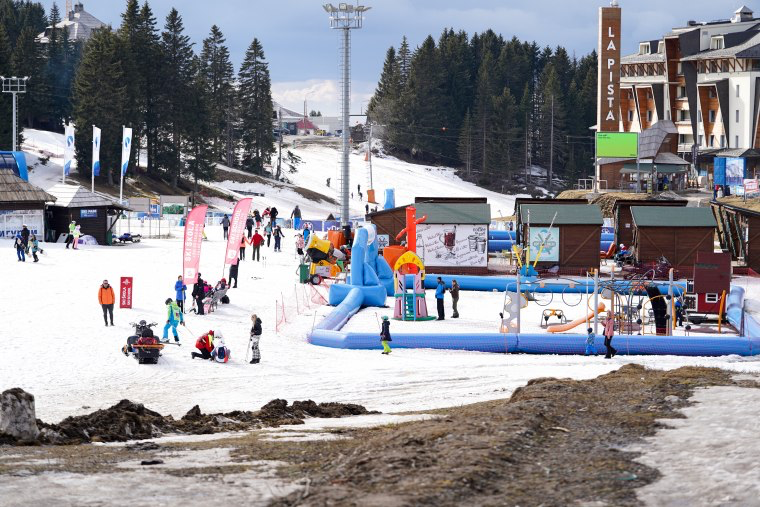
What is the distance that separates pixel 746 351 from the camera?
2603 cm

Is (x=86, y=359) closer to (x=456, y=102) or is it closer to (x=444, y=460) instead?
(x=444, y=460)

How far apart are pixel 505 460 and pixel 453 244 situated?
100 ft

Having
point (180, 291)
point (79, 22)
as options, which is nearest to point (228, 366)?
point (180, 291)

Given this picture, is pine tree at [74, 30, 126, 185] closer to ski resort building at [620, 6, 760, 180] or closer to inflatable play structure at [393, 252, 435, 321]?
ski resort building at [620, 6, 760, 180]

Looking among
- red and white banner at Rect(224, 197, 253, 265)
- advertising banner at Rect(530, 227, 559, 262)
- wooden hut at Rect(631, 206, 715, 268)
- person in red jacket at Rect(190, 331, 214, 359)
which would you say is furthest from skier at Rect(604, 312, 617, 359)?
wooden hut at Rect(631, 206, 715, 268)

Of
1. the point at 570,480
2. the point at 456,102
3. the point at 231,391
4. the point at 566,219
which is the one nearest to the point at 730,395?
the point at 570,480

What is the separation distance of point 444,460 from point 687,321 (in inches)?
793

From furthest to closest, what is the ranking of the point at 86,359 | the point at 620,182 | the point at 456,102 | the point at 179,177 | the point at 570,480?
the point at 456,102, the point at 179,177, the point at 620,182, the point at 86,359, the point at 570,480

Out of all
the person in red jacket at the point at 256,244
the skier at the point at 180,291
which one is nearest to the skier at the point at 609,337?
the skier at the point at 180,291

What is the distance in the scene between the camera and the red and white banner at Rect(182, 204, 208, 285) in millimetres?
30297

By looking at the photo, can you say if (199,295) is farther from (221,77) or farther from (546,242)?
(221,77)

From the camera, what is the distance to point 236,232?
111 ft

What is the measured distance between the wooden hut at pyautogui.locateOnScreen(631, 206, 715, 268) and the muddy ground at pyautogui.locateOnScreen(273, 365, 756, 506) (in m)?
27.8

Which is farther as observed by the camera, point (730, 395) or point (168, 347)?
point (168, 347)
